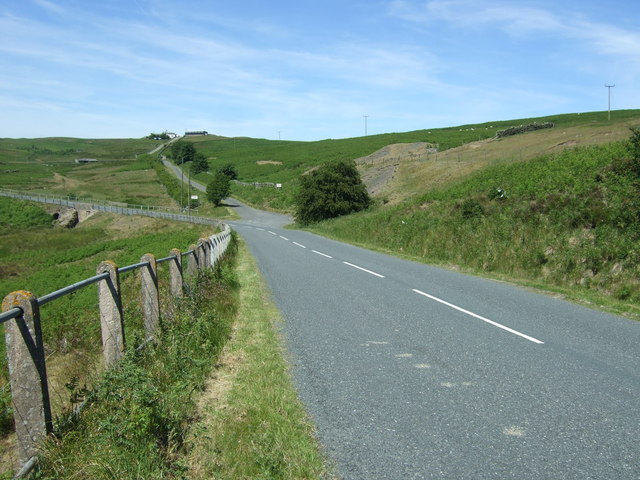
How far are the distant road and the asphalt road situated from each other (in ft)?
0.05

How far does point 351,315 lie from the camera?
9773 millimetres

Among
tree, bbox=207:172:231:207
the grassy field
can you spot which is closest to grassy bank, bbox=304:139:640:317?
tree, bbox=207:172:231:207

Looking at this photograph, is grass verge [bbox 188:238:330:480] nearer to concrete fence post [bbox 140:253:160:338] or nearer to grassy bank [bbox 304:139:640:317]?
concrete fence post [bbox 140:253:160:338]

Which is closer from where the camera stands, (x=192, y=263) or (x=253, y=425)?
(x=253, y=425)

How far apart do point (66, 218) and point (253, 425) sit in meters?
78.5

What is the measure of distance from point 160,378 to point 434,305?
21.0ft

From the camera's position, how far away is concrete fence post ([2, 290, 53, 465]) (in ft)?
11.9

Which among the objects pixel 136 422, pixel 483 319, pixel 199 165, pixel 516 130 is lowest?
pixel 483 319

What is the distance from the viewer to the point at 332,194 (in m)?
48.5

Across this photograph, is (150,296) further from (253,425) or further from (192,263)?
(192,263)

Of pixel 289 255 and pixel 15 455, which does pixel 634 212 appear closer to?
pixel 289 255

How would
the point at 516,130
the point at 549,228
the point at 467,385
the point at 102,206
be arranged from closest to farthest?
the point at 467,385 < the point at 549,228 < the point at 516,130 < the point at 102,206

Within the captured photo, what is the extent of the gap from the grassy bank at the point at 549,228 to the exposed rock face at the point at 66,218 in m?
56.7

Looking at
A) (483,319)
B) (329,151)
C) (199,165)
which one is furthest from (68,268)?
(199,165)
